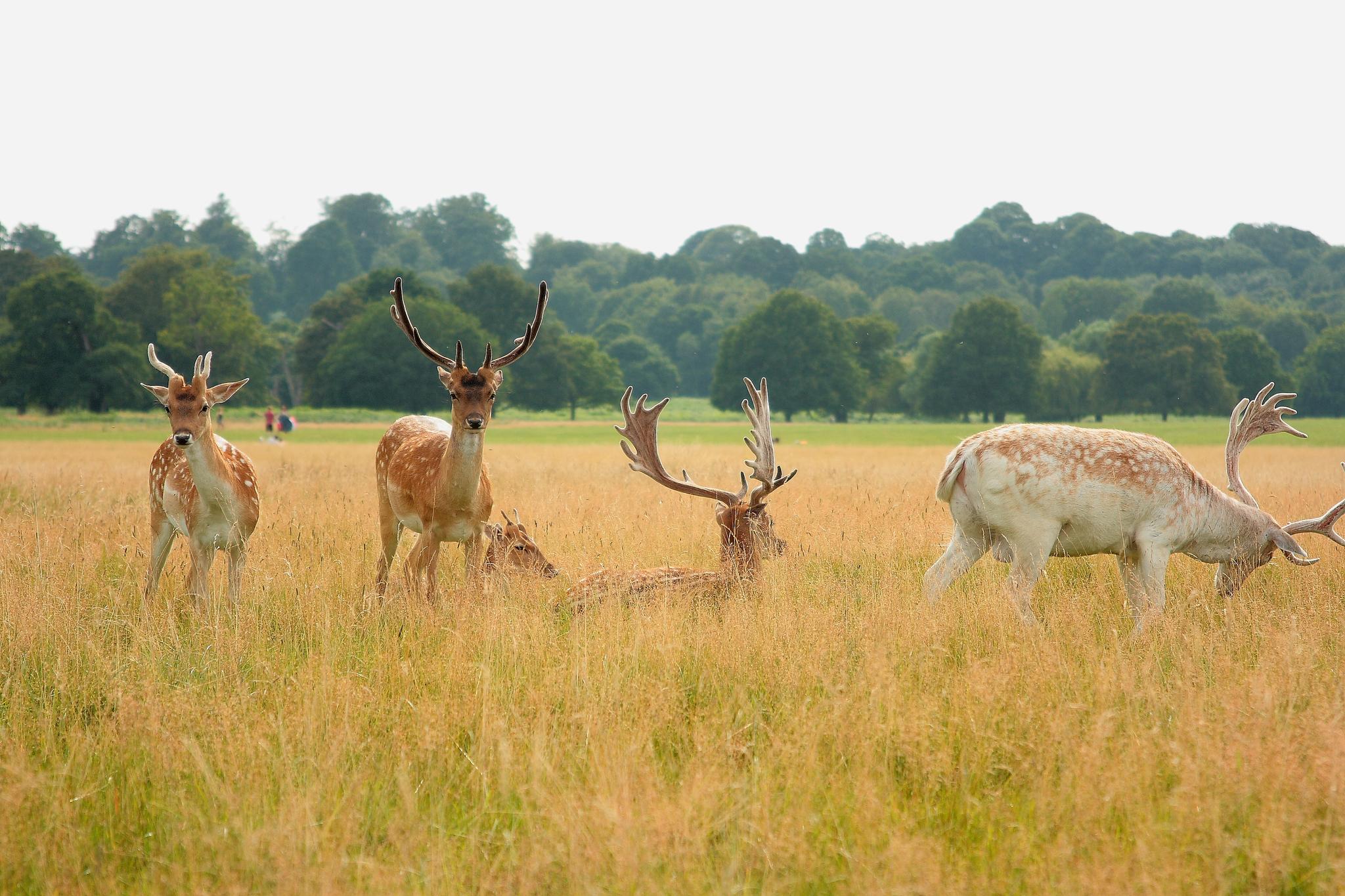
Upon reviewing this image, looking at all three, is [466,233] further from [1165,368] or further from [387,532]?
[387,532]

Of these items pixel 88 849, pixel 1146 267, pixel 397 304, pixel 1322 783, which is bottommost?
pixel 88 849

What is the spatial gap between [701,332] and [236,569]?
9626 centimetres

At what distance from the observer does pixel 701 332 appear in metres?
102

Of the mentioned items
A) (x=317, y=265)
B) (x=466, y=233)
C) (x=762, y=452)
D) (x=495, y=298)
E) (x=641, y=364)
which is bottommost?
(x=762, y=452)

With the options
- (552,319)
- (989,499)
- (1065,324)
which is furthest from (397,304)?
(1065,324)

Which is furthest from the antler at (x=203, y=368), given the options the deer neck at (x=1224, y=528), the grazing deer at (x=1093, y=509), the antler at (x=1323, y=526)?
the antler at (x=1323, y=526)

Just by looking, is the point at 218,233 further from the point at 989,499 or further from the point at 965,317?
the point at 989,499

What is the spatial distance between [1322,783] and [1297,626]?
7.35ft

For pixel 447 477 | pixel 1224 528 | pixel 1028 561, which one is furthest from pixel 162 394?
pixel 1224 528

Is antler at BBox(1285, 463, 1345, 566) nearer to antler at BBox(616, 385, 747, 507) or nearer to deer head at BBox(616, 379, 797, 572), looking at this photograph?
deer head at BBox(616, 379, 797, 572)

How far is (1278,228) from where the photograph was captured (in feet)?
427

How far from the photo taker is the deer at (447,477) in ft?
19.6

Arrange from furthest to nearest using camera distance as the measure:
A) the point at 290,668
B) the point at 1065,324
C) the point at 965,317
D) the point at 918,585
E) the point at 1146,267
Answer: the point at 1146,267
the point at 1065,324
the point at 965,317
the point at 918,585
the point at 290,668

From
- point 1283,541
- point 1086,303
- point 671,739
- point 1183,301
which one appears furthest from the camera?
point 1086,303
